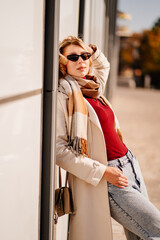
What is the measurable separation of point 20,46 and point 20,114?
264mm

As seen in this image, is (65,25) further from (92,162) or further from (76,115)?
(92,162)

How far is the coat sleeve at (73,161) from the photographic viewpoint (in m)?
1.89

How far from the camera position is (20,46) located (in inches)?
47.8

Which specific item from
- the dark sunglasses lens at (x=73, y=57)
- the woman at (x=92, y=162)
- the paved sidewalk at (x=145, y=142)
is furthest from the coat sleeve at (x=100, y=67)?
the paved sidewalk at (x=145, y=142)

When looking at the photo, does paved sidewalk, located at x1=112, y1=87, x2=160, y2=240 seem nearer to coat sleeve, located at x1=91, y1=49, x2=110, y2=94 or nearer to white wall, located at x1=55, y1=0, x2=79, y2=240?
white wall, located at x1=55, y1=0, x2=79, y2=240

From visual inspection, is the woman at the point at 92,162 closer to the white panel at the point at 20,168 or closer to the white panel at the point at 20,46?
the white panel at the point at 20,168

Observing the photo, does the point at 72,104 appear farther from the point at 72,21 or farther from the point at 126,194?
the point at 72,21

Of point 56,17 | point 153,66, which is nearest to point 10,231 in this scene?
point 56,17

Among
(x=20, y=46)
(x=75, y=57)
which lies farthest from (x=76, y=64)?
(x=20, y=46)

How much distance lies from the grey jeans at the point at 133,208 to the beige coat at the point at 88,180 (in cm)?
7

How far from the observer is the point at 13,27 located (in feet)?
3.68

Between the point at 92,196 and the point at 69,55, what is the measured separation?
2.99ft

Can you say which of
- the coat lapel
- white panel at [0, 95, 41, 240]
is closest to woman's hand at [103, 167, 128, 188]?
the coat lapel

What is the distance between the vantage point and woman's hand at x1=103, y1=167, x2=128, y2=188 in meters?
1.94
